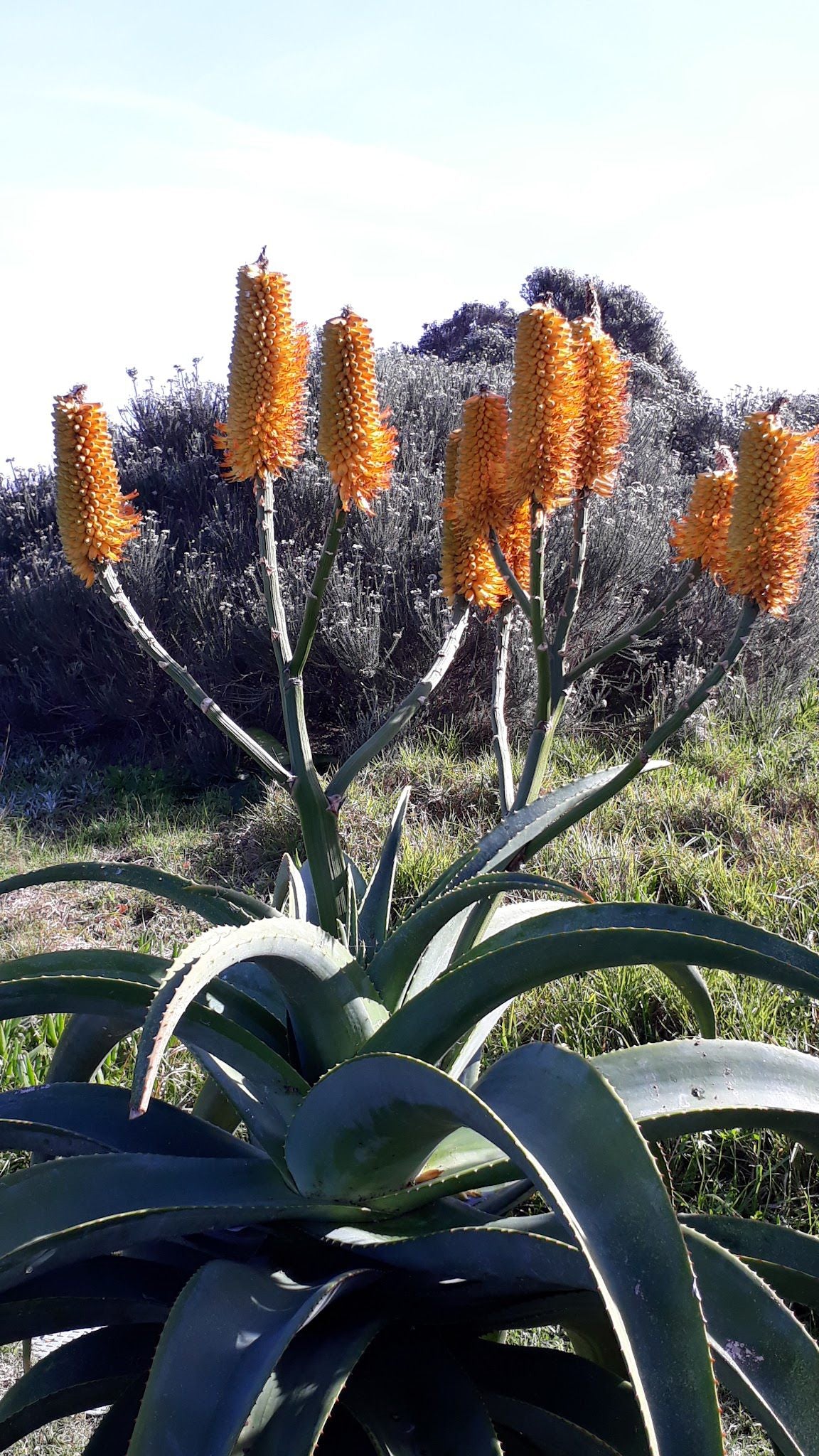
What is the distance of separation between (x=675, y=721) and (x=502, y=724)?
415 millimetres

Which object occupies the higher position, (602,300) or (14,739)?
(602,300)

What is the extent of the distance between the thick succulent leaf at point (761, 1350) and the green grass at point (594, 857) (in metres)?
1.15

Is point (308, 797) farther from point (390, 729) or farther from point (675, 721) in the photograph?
point (675, 721)

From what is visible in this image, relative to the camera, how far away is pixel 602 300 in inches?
456

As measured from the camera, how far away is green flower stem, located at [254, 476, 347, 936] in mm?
1520

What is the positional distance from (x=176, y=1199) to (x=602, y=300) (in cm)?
1190

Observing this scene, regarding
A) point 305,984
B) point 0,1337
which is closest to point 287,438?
point 305,984

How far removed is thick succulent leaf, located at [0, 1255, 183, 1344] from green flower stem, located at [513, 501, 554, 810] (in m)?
0.88

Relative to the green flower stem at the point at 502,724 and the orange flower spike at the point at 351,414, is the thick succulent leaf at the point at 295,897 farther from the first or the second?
the orange flower spike at the point at 351,414

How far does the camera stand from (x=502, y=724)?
2059mm

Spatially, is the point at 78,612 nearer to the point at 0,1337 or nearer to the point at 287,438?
the point at 287,438

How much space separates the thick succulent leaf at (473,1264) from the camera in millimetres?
1069

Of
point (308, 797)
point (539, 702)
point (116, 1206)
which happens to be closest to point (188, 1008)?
point (116, 1206)

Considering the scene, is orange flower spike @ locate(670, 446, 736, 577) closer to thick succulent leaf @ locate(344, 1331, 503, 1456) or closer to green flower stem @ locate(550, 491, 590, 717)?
green flower stem @ locate(550, 491, 590, 717)
